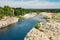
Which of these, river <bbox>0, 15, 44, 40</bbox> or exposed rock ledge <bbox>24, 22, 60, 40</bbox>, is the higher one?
exposed rock ledge <bbox>24, 22, 60, 40</bbox>

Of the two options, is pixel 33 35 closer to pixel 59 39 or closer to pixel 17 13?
pixel 59 39

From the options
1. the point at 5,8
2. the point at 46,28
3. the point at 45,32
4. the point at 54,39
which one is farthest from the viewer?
the point at 5,8

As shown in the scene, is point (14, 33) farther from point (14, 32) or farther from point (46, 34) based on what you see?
point (46, 34)

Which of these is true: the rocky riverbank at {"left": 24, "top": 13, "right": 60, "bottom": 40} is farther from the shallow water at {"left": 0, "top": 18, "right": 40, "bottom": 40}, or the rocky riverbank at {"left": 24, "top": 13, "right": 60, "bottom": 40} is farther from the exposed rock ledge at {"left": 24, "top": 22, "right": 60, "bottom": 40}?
the shallow water at {"left": 0, "top": 18, "right": 40, "bottom": 40}

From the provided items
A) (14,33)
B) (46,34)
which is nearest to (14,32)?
(14,33)

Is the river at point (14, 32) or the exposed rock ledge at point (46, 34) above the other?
the exposed rock ledge at point (46, 34)

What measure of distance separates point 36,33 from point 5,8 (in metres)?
66.2

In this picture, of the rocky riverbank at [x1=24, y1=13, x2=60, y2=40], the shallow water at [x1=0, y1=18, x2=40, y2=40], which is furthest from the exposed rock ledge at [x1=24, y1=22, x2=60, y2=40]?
the shallow water at [x1=0, y1=18, x2=40, y2=40]

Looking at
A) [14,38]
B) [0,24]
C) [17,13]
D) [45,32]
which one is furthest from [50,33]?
[17,13]

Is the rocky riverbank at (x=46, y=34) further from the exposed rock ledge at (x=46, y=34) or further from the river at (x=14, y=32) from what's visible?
the river at (x=14, y=32)

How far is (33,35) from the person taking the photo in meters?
41.4

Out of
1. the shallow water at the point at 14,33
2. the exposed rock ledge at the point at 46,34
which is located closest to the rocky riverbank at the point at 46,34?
the exposed rock ledge at the point at 46,34

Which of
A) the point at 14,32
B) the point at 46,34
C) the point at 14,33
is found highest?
the point at 46,34

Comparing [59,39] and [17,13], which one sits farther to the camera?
[17,13]
